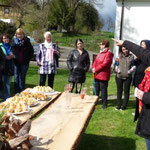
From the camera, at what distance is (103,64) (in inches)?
235

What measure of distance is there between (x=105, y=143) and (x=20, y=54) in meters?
3.32

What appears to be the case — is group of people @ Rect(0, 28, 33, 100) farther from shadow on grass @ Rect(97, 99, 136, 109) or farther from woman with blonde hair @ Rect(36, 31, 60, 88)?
shadow on grass @ Rect(97, 99, 136, 109)

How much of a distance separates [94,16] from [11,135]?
1705 inches

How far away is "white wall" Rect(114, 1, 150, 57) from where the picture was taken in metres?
14.9

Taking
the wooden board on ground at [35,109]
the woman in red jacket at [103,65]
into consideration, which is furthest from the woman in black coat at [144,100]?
→ the woman in red jacket at [103,65]

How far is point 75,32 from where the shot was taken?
40.1 m

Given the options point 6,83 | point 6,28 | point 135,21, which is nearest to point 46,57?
point 6,83

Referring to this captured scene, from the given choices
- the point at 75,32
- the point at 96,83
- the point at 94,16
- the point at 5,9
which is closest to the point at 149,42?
the point at 96,83

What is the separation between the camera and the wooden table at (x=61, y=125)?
2203mm

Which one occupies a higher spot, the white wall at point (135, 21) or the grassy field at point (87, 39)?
the white wall at point (135, 21)

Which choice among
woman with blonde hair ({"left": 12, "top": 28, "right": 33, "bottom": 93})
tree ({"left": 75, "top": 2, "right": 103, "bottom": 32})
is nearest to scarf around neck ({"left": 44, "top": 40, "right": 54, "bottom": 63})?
woman with blonde hair ({"left": 12, "top": 28, "right": 33, "bottom": 93})

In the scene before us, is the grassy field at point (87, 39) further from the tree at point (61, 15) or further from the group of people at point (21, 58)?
the group of people at point (21, 58)

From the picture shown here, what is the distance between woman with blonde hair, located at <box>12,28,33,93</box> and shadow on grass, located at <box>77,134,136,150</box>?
9.27 ft

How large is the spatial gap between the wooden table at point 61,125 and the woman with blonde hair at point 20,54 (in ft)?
9.38
